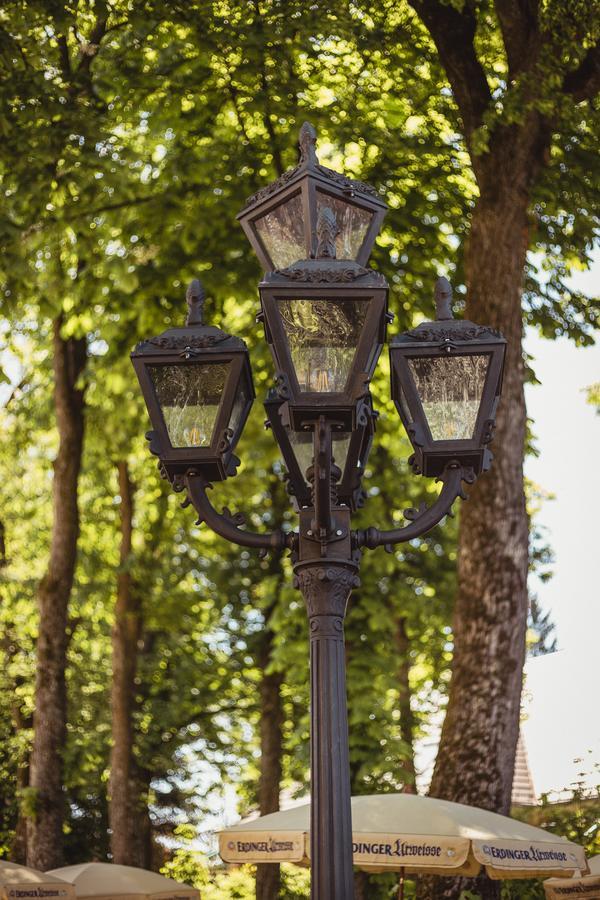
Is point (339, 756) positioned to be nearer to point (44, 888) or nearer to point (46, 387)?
point (44, 888)

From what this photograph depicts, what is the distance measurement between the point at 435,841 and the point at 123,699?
13.4 m

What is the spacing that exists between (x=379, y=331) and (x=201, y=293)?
1293 mm

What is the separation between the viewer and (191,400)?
15.1 ft

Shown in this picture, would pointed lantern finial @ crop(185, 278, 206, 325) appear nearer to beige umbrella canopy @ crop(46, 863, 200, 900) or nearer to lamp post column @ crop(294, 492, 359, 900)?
lamp post column @ crop(294, 492, 359, 900)

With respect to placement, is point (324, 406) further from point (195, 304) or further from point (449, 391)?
point (195, 304)

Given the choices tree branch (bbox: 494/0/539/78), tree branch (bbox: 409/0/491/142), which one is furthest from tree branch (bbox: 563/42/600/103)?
tree branch (bbox: 409/0/491/142)

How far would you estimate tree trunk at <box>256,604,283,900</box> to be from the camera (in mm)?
20031

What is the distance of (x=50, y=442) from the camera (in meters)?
22.3

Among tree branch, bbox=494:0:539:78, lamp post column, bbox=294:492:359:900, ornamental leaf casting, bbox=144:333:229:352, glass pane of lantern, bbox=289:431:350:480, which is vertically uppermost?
tree branch, bbox=494:0:539:78

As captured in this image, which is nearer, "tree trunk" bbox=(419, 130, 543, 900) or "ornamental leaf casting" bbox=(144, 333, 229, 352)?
"ornamental leaf casting" bbox=(144, 333, 229, 352)

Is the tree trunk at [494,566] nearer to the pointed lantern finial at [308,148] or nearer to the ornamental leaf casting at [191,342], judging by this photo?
the pointed lantern finial at [308,148]

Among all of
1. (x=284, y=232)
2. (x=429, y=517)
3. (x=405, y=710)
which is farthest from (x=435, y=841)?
(x=405, y=710)

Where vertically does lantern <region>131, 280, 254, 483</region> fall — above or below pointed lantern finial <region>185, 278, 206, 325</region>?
below

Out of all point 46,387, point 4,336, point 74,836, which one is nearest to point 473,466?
point 4,336
